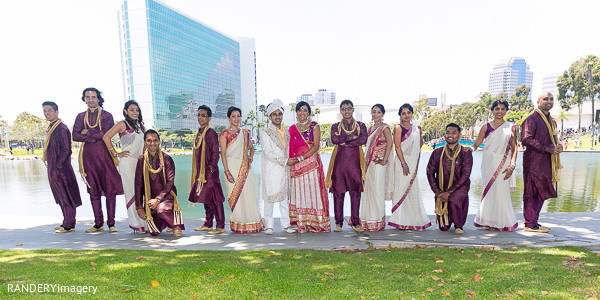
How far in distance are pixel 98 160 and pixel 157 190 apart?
3.63ft

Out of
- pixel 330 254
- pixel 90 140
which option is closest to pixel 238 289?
pixel 330 254

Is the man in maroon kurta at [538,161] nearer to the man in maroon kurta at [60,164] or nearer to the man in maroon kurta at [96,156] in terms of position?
the man in maroon kurta at [96,156]

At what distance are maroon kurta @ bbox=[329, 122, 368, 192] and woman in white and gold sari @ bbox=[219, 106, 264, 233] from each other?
1.22 m

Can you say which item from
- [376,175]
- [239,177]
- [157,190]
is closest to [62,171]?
[157,190]

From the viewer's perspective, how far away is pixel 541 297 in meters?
2.46

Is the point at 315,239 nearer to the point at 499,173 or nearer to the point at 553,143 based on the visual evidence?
the point at 499,173

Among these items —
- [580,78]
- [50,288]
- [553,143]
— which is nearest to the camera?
[50,288]

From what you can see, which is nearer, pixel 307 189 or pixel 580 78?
pixel 307 189

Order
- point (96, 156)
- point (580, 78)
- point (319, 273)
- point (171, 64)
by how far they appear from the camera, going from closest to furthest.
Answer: point (319, 273)
point (96, 156)
point (580, 78)
point (171, 64)

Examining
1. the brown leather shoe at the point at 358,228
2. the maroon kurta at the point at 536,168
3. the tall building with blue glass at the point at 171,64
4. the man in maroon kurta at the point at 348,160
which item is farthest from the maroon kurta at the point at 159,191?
the tall building with blue glass at the point at 171,64

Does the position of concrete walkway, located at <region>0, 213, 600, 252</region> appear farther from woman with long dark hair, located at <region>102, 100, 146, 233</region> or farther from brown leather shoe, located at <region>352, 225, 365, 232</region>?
woman with long dark hair, located at <region>102, 100, 146, 233</region>

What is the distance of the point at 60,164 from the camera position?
5133 mm

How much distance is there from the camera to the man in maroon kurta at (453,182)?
190 inches

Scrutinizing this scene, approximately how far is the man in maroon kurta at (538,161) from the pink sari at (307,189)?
284 cm
